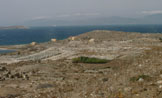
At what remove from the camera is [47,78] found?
17359 millimetres

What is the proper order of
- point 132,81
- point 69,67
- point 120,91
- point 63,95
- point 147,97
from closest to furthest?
1. point 147,97
2. point 120,91
3. point 63,95
4. point 132,81
5. point 69,67

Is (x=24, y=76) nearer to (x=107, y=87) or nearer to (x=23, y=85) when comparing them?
(x=23, y=85)

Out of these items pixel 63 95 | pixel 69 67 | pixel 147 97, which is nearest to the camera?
pixel 147 97

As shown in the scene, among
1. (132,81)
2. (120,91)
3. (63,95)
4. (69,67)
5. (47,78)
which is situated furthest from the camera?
(69,67)

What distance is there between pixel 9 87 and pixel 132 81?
7.92 metres

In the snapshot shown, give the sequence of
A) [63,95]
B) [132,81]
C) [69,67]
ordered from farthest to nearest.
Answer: [69,67] < [132,81] < [63,95]

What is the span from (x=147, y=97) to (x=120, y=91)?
1723 millimetres

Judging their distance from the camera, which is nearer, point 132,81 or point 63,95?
point 63,95

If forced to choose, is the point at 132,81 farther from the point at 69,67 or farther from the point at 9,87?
the point at 69,67

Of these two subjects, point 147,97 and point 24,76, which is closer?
point 147,97

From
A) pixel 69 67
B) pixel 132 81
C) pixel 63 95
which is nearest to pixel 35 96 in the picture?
pixel 63 95

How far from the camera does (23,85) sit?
50.5ft

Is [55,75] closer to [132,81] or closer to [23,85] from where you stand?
[23,85]

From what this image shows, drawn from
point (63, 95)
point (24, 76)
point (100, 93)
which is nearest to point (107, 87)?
point (100, 93)
